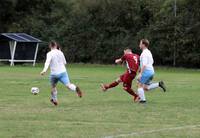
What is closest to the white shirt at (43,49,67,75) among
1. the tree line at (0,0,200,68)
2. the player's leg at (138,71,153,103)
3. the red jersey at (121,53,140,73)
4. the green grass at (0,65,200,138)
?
the green grass at (0,65,200,138)

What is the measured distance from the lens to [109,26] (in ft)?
192

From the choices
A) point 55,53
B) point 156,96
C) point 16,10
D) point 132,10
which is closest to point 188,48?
point 132,10

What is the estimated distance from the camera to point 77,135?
11336 millimetres

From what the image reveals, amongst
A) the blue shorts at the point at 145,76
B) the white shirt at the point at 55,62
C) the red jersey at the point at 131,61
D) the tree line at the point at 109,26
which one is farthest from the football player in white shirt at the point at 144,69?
the tree line at the point at 109,26

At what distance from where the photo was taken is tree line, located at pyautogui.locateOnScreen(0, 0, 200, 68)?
54094mm

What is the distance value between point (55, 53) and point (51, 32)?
43011 mm

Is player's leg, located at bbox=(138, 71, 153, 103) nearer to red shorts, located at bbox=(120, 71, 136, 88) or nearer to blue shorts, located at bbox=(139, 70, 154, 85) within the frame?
blue shorts, located at bbox=(139, 70, 154, 85)

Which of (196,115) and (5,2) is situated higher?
(5,2)

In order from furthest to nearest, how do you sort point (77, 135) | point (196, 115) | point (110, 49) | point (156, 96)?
point (110, 49) → point (156, 96) → point (196, 115) → point (77, 135)

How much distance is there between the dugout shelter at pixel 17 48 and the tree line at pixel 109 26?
6.37m

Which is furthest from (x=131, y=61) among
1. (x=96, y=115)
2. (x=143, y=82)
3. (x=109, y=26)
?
(x=109, y=26)

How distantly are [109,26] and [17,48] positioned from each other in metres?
10.2

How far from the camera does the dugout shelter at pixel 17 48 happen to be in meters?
52.4

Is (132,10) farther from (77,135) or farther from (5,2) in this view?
(77,135)
